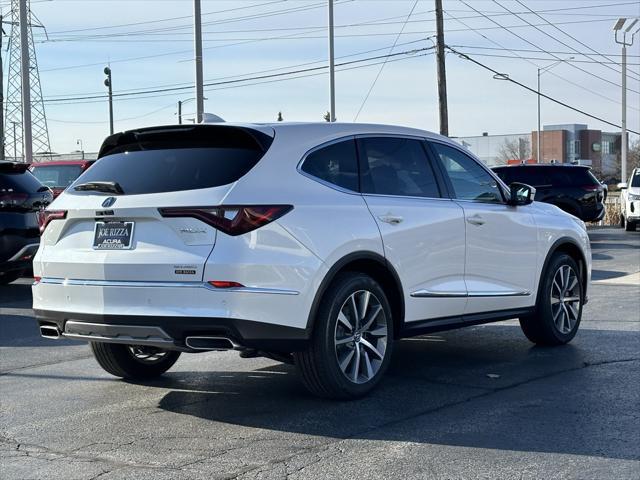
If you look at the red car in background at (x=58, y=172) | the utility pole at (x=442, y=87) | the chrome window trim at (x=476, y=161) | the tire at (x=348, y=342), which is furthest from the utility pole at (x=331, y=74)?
the tire at (x=348, y=342)

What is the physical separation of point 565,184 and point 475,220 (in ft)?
54.8

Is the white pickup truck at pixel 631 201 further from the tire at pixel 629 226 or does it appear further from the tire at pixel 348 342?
the tire at pixel 348 342

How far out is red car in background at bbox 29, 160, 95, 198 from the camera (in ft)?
58.1

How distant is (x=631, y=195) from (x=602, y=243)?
4.88 metres

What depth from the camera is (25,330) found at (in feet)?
32.5

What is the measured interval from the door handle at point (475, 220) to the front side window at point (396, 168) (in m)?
0.36

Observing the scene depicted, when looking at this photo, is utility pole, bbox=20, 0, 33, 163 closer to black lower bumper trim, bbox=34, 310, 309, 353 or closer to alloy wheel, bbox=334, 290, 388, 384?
alloy wheel, bbox=334, 290, 388, 384

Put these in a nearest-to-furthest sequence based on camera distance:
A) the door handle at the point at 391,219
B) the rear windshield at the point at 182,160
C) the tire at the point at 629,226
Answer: the rear windshield at the point at 182,160 < the door handle at the point at 391,219 < the tire at the point at 629,226

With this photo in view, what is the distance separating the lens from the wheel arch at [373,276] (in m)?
5.92

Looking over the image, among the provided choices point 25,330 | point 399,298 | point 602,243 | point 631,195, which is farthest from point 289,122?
point 631,195

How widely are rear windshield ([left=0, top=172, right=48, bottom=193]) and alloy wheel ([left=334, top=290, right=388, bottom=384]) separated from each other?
7.21 m

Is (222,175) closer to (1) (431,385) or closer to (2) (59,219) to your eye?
(2) (59,219)

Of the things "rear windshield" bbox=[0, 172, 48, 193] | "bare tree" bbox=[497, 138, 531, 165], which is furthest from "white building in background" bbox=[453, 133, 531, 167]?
"rear windshield" bbox=[0, 172, 48, 193]

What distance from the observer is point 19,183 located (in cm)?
1227
